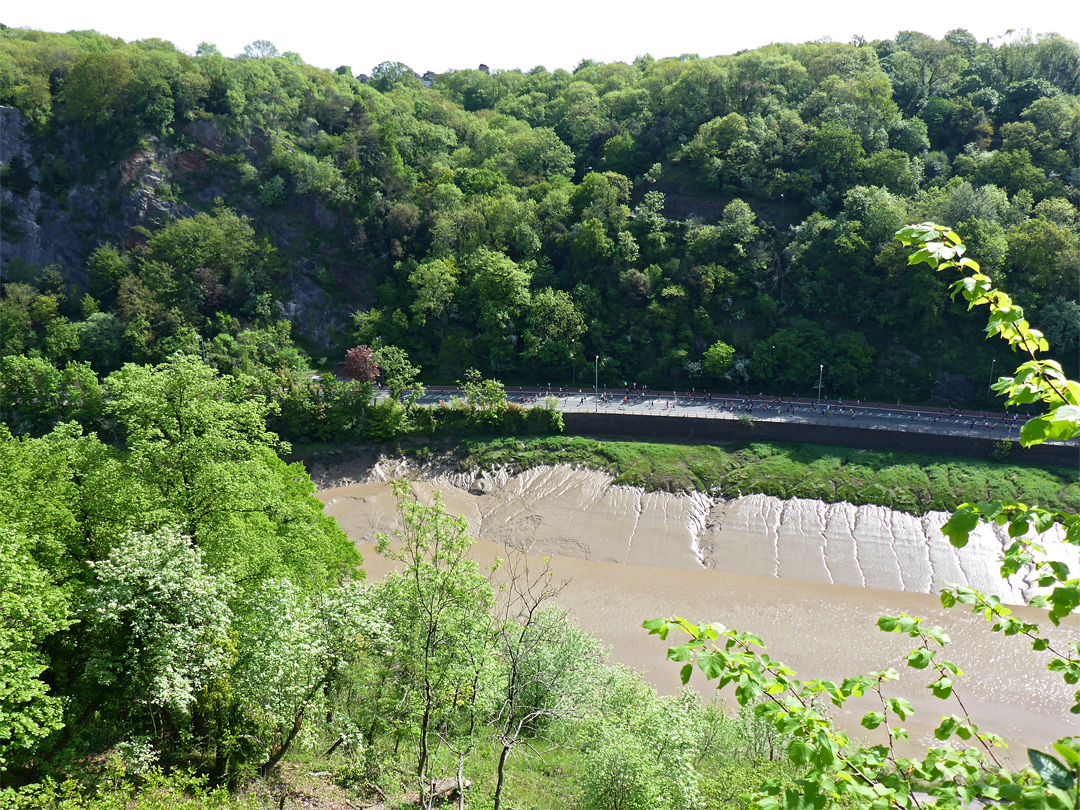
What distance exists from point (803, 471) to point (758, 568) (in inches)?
326

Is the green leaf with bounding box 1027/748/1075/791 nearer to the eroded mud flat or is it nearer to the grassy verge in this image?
the eroded mud flat

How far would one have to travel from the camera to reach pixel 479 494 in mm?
38656

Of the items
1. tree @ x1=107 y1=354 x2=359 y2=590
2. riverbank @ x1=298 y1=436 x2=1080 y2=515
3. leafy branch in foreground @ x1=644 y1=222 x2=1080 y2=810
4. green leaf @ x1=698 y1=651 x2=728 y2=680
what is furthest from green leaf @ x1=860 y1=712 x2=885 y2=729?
riverbank @ x1=298 y1=436 x2=1080 y2=515

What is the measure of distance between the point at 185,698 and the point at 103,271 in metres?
49.8

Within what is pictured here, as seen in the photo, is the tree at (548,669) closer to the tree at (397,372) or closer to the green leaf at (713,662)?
the green leaf at (713,662)

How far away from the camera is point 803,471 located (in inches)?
1465

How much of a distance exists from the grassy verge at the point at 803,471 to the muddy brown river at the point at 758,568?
0.89 meters

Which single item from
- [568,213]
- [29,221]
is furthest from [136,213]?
[568,213]

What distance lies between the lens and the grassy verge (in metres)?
34.6

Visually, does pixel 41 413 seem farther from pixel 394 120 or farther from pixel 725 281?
pixel 725 281

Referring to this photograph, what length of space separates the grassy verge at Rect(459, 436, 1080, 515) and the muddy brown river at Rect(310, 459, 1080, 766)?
35.0 inches

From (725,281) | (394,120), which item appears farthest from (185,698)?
(394,120)

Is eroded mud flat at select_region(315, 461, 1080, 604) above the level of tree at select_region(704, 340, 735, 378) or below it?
below

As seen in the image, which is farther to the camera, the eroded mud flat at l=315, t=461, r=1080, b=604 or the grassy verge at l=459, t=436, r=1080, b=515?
the grassy verge at l=459, t=436, r=1080, b=515
